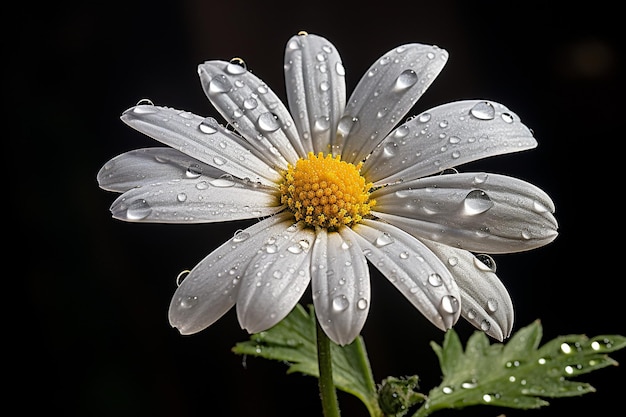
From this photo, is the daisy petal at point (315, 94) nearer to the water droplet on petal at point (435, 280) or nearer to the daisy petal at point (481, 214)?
the daisy petal at point (481, 214)

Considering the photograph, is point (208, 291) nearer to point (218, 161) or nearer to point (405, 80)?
point (218, 161)

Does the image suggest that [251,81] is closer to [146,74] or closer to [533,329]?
[533,329]

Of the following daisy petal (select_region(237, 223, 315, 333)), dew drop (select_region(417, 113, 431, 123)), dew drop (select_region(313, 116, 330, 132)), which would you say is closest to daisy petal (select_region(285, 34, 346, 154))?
dew drop (select_region(313, 116, 330, 132))

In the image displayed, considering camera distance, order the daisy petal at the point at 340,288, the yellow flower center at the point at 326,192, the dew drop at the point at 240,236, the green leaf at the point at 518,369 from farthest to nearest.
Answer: the green leaf at the point at 518,369
the yellow flower center at the point at 326,192
the dew drop at the point at 240,236
the daisy petal at the point at 340,288

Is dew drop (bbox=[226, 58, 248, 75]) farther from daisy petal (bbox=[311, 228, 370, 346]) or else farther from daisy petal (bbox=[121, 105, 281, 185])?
daisy petal (bbox=[311, 228, 370, 346])

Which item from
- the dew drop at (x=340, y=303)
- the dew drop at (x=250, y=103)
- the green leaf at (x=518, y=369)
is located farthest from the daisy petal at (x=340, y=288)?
the green leaf at (x=518, y=369)
